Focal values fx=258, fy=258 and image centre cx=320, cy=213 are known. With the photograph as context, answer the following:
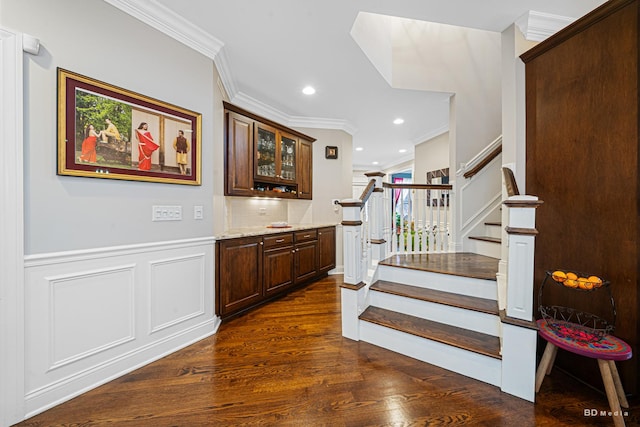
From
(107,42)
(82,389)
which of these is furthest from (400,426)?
(107,42)

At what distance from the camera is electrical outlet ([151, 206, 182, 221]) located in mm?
1972

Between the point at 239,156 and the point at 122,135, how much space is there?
4.48ft

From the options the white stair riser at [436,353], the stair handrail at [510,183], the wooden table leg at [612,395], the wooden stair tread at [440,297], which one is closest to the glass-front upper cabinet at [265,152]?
the wooden stair tread at [440,297]

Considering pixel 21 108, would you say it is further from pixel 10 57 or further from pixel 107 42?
pixel 107 42

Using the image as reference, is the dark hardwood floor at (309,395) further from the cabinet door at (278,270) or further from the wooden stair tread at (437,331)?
the cabinet door at (278,270)

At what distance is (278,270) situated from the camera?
10.5ft

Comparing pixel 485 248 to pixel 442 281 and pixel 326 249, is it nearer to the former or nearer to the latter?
pixel 442 281

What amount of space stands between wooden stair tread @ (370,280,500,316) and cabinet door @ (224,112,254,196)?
6.25 feet

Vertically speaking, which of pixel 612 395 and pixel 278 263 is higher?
pixel 278 263

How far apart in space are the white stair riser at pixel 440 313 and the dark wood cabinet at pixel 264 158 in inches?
78.9

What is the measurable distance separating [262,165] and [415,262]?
2.25 meters

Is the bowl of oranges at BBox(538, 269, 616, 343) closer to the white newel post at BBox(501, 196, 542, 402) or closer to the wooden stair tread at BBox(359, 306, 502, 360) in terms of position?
the white newel post at BBox(501, 196, 542, 402)

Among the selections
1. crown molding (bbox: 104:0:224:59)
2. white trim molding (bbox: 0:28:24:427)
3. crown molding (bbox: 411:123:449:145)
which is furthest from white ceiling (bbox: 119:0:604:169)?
white trim molding (bbox: 0:28:24:427)

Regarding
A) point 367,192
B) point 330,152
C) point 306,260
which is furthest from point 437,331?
point 330,152
